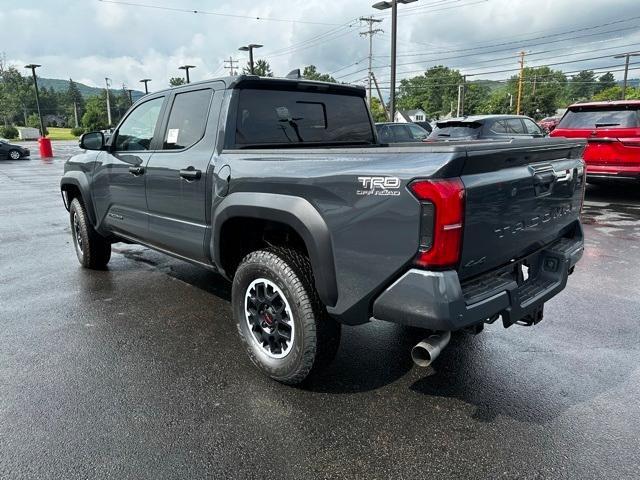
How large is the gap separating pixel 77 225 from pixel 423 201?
488 cm

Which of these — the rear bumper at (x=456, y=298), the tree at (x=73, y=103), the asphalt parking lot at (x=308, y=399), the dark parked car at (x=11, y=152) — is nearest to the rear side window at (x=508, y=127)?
the asphalt parking lot at (x=308, y=399)

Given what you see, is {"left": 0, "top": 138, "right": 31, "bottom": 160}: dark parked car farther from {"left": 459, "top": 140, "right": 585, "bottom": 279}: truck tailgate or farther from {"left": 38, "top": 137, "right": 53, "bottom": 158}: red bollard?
{"left": 459, "top": 140, "right": 585, "bottom": 279}: truck tailgate

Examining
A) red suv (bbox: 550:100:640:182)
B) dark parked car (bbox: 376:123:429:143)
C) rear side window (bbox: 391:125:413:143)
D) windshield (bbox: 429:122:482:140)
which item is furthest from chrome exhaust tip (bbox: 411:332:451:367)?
rear side window (bbox: 391:125:413:143)

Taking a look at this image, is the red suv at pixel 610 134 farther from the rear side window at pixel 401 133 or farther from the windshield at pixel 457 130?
the rear side window at pixel 401 133

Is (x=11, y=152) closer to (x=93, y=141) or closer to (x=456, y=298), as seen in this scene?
(x=93, y=141)

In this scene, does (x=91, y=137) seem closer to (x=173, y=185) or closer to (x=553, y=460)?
(x=173, y=185)

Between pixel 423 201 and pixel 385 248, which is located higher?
pixel 423 201

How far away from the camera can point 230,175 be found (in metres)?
3.23

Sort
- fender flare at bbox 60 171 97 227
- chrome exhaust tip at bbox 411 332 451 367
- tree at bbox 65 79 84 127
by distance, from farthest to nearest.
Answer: tree at bbox 65 79 84 127, fender flare at bbox 60 171 97 227, chrome exhaust tip at bbox 411 332 451 367

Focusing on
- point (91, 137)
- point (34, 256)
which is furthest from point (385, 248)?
point (34, 256)

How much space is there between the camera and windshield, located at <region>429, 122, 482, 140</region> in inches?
448

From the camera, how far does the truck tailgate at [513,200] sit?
2.33 m

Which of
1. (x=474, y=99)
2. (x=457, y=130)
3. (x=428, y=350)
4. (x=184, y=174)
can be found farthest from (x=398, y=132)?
Result: (x=474, y=99)

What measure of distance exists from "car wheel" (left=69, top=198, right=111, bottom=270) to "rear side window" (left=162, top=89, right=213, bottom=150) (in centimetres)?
205
